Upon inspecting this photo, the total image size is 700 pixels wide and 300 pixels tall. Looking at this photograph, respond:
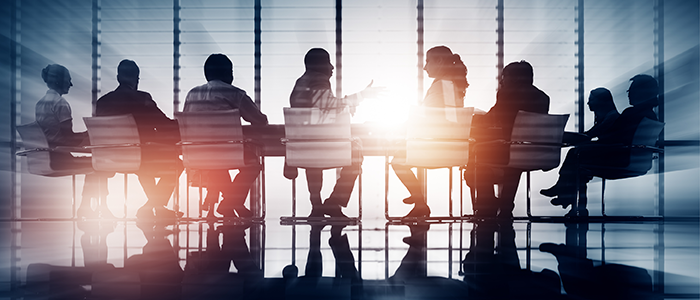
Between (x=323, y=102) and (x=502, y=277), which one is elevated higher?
(x=323, y=102)

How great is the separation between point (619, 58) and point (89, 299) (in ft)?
15.8

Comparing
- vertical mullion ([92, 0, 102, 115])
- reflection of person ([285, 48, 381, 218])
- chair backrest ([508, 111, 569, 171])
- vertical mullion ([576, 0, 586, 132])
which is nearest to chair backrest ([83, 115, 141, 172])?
reflection of person ([285, 48, 381, 218])

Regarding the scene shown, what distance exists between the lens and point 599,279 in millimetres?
1104

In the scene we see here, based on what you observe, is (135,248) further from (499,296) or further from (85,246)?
(499,296)

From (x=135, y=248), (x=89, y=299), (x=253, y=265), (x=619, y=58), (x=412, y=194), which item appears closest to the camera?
(x=89, y=299)

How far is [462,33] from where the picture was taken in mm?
4328

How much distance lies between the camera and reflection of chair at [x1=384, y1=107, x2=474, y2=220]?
246 centimetres

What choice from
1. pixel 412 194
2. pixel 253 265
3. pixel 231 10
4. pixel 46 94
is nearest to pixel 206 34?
pixel 231 10

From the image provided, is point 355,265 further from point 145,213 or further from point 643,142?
point 643,142

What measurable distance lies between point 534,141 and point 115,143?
2548mm

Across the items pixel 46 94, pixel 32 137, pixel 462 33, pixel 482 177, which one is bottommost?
pixel 482 177

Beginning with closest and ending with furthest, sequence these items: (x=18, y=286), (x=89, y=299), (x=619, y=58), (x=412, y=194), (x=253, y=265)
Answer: (x=89, y=299), (x=18, y=286), (x=253, y=265), (x=412, y=194), (x=619, y=58)

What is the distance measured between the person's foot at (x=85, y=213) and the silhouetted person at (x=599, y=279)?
9.49ft

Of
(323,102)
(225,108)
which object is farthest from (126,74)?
(323,102)
